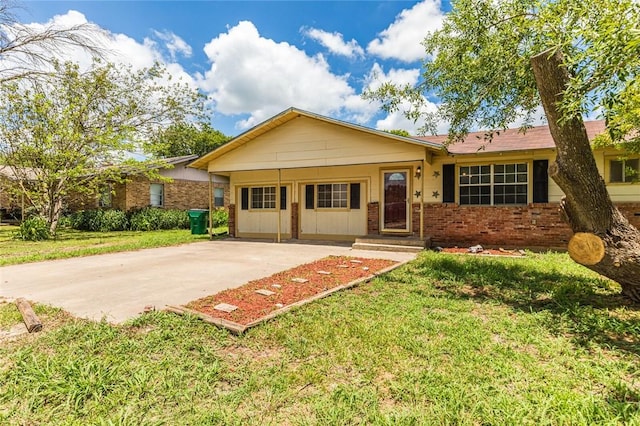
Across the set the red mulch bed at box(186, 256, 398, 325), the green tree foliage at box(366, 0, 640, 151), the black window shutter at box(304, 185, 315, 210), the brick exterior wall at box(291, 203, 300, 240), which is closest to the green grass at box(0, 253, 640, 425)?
the red mulch bed at box(186, 256, 398, 325)

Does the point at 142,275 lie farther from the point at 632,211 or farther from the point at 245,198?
the point at 632,211

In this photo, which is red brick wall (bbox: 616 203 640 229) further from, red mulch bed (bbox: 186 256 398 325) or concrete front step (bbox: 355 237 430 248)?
red mulch bed (bbox: 186 256 398 325)

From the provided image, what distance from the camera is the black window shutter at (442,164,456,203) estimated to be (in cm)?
1012

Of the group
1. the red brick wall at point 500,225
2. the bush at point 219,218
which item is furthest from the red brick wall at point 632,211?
the bush at point 219,218

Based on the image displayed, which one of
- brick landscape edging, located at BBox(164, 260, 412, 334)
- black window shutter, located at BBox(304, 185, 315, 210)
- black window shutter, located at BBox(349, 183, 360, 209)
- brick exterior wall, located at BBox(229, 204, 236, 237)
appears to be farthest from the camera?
brick exterior wall, located at BBox(229, 204, 236, 237)

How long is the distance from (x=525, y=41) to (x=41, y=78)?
15659 millimetres

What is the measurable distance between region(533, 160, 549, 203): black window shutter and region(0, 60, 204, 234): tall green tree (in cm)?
A: 1597

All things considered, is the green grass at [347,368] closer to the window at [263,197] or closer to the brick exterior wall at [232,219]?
the window at [263,197]

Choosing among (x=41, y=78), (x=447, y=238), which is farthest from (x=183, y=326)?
(x=41, y=78)

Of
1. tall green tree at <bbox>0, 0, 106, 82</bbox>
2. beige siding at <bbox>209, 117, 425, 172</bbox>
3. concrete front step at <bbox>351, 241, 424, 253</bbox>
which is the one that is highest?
tall green tree at <bbox>0, 0, 106, 82</bbox>

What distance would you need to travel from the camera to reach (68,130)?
558 inches

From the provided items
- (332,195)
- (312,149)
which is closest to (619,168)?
(332,195)

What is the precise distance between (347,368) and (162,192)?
1883 cm

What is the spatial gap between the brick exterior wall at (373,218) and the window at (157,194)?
13.3 metres
